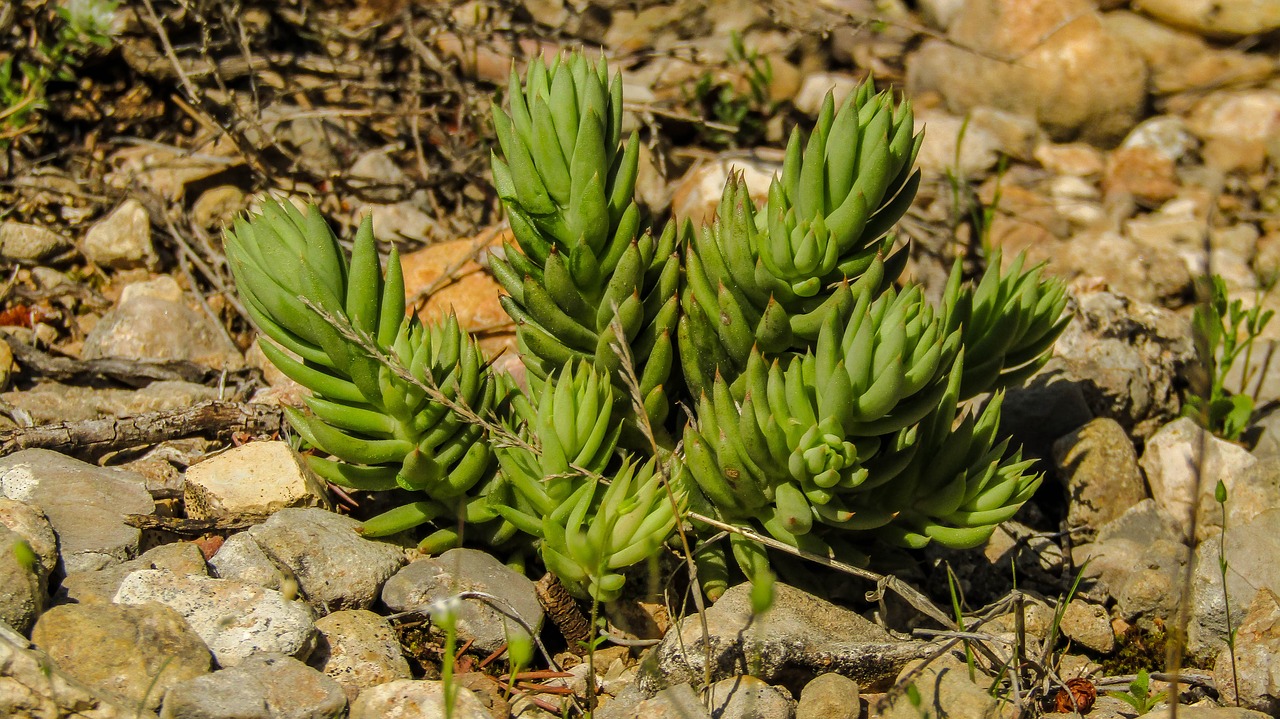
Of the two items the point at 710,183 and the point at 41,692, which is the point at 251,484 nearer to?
the point at 41,692

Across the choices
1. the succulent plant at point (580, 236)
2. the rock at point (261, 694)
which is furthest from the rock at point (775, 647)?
the rock at point (261, 694)

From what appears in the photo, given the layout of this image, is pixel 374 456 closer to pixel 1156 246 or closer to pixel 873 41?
pixel 1156 246

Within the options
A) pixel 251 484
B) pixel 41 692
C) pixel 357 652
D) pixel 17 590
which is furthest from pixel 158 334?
pixel 41 692

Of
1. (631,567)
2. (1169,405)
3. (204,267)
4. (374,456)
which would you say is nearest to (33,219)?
(204,267)

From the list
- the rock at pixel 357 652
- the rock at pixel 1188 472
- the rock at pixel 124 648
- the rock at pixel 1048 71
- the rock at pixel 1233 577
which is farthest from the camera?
the rock at pixel 1048 71

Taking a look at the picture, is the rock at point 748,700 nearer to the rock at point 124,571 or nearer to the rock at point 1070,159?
the rock at point 124,571

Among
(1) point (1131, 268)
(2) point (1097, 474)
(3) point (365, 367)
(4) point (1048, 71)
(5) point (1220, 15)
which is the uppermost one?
(5) point (1220, 15)
